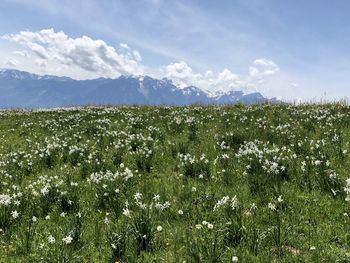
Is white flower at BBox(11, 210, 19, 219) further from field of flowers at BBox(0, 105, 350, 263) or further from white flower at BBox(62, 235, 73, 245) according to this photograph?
white flower at BBox(62, 235, 73, 245)

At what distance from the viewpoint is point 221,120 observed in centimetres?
2048

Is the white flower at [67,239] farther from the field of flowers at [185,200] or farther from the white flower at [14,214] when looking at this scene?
the white flower at [14,214]

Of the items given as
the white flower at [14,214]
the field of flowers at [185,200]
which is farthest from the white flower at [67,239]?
the white flower at [14,214]

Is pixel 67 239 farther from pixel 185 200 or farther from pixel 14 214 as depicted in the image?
pixel 185 200

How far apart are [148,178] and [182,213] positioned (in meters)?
3.41

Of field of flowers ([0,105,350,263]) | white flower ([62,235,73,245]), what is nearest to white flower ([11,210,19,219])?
field of flowers ([0,105,350,263])

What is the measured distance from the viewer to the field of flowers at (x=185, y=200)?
259 inches

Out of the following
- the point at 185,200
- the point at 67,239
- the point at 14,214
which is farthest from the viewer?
the point at 185,200

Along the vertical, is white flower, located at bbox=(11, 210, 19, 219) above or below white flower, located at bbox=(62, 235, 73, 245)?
below

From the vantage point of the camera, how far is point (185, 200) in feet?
29.3

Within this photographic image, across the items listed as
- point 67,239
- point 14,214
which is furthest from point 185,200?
point 14,214

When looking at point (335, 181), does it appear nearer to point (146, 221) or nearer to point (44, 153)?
point (146, 221)

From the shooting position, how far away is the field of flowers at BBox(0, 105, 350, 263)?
6.58 m

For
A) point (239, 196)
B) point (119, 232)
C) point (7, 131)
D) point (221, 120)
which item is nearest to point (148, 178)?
point (239, 196)
